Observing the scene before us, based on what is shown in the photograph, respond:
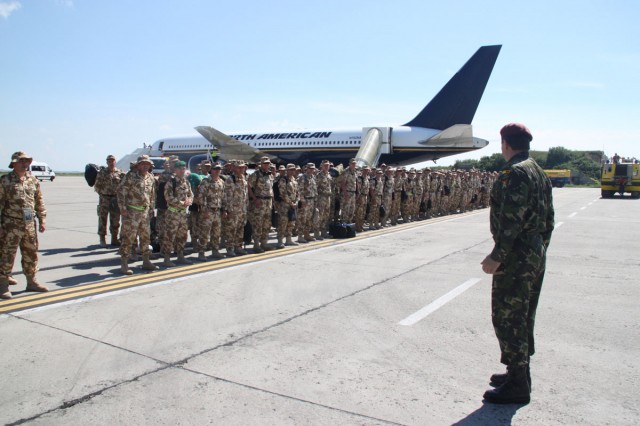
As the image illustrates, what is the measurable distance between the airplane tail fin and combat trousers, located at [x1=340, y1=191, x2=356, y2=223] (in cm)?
1689

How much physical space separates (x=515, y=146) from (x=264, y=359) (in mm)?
2748

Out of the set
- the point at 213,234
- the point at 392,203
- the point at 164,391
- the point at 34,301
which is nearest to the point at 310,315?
the point at 164,391

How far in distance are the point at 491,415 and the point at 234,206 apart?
6798 mm

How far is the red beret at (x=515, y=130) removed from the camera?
381cm

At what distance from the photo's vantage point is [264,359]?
4.36 meters

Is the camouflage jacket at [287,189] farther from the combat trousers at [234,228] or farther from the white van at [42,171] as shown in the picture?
the white van at [42,171]

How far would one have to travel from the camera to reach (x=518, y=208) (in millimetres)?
3525

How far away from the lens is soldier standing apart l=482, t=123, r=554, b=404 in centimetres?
355

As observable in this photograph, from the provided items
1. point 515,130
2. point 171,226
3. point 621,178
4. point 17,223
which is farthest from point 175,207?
point 621,178

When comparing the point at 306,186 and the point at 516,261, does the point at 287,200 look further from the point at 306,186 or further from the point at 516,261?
the point at 516,261

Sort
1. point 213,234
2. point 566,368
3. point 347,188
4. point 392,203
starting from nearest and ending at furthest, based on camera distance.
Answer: point 566,368
point 213,234
point 347,188
point 392,203

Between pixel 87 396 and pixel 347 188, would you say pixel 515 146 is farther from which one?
pixel 347 188

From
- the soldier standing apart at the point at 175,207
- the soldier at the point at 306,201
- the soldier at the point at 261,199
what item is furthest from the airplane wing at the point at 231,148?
the soldier standing apart at the point at 175,207

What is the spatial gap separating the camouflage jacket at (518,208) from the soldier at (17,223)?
5688 millimetres
